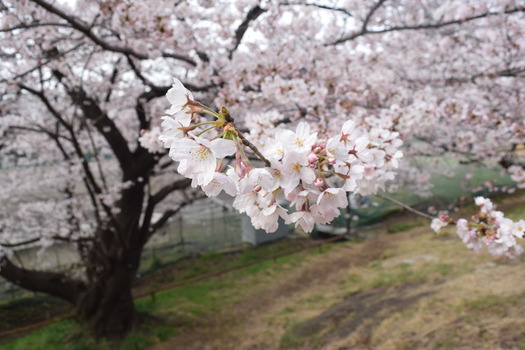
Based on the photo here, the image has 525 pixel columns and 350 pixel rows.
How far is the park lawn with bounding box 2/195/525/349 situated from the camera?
147 inches

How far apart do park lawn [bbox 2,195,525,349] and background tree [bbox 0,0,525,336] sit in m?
1.11

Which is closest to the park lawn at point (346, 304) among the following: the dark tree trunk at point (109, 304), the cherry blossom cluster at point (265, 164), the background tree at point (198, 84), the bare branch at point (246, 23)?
the dark tree trunk at point (109, 304)

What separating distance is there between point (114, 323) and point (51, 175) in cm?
476

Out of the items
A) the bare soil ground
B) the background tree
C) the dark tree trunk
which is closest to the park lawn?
the bare soil ground

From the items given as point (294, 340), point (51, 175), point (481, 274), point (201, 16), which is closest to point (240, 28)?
point (201, 16)

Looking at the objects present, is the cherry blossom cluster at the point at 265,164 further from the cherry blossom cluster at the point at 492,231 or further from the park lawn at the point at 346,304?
the park lawn at the point at 346,304

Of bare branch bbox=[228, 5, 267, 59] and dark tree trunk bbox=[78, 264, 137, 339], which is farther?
dark tree trunk bbox=[78, 264, 137, 339]

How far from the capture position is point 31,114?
25.3 feet

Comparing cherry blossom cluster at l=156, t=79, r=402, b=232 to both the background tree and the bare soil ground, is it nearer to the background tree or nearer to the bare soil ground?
the background tree

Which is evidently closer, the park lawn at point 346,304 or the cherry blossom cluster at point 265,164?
the cherry blossom cluster at point 265,164

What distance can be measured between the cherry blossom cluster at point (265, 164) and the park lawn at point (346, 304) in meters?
2.73

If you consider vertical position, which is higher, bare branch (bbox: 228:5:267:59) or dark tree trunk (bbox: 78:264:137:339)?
bare branch (bbox: 228:5:267:59)

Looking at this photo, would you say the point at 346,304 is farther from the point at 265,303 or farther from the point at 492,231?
the point at 492,231

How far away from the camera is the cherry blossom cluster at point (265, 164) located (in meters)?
1.01
